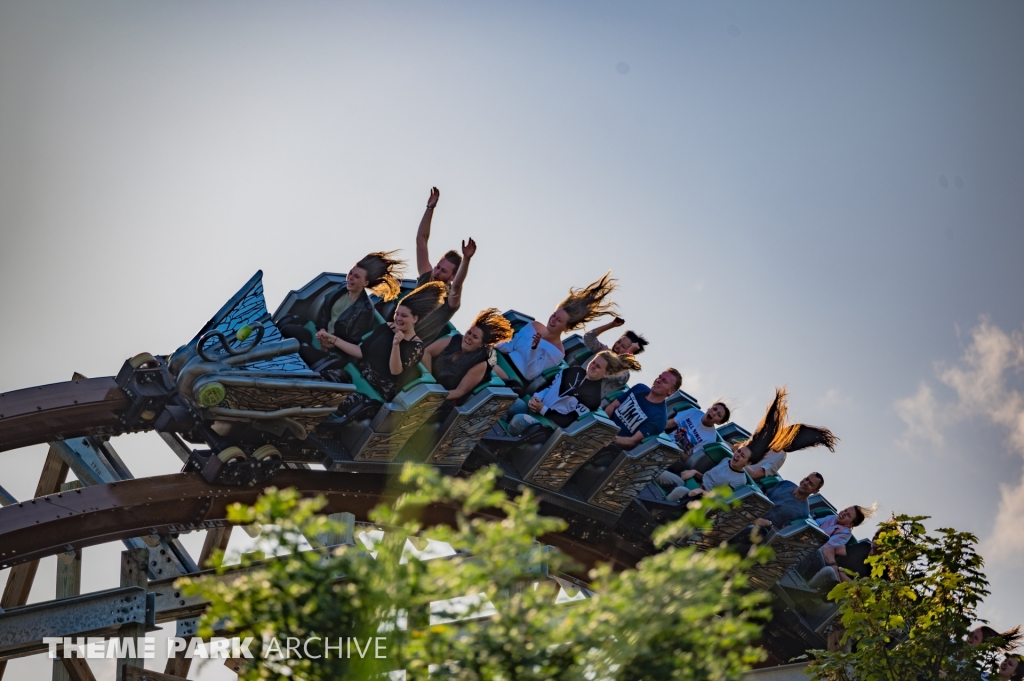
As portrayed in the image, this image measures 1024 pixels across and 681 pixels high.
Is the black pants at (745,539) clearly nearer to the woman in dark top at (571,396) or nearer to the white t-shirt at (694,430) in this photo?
the white t-shirt at (694,430)

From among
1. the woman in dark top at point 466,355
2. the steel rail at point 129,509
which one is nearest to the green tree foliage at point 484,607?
the steel rail at point 129,509

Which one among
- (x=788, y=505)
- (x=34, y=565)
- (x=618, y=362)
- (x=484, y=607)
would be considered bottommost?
(x=484, y=607)

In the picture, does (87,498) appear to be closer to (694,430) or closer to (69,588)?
(69,588)

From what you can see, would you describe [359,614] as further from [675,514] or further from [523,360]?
[675,514]

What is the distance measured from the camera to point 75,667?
21.0ft

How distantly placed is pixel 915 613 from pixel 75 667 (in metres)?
4.40

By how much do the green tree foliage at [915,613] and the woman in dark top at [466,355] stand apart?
2.31 m

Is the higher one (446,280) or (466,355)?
(446,280)

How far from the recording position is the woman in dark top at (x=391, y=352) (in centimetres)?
670

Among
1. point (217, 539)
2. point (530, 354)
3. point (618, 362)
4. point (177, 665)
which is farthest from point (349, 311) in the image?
point (177, 665)

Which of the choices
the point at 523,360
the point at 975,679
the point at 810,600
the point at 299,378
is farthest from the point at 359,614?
the point at 810,600

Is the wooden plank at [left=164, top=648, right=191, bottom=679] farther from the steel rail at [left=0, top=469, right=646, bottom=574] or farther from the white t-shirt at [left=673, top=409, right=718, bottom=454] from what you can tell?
the white t-shirt at [left=673, top=409, right=718, bottom=454]

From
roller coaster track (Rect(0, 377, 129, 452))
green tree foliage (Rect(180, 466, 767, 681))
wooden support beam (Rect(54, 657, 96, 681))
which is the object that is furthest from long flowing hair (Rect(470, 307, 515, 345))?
green tree foliage (Rect(180, 466, 767, 681))

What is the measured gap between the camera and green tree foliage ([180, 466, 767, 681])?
3.08 metres
